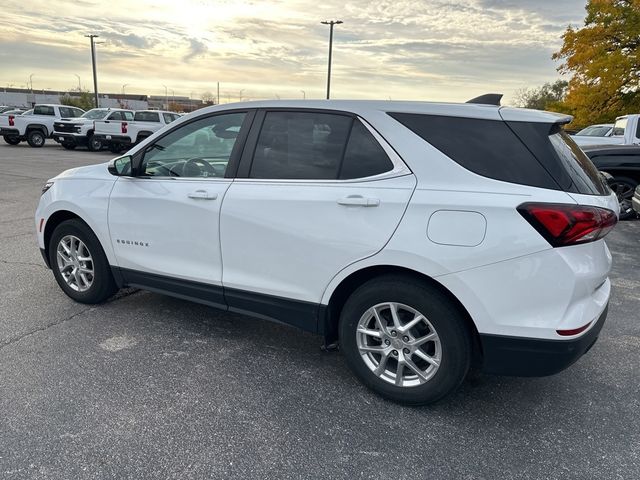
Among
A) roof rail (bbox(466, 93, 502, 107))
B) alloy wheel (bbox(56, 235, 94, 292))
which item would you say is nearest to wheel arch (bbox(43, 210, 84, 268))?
alloy wheel (bbox(56, 235, 94, 292))

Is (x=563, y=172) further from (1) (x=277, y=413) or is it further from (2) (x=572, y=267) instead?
(1) (x=277, y=413)

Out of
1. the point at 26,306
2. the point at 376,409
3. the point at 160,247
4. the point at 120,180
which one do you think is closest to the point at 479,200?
the point at 376,409

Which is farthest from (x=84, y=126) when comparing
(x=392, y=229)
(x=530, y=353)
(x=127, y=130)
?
(x=530, y=353)

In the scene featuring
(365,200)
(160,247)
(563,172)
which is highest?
(563,172)

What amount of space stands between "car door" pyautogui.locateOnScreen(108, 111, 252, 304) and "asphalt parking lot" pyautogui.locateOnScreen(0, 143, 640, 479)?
19.7 inches

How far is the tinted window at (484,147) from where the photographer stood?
254cm

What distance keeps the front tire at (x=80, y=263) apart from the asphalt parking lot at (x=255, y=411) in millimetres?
199


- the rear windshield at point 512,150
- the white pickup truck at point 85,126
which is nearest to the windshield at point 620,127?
the rear windshield at point 512,150

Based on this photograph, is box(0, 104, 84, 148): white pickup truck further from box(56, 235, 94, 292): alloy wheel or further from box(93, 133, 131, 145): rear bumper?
box(56, 235, 94, 292): alloy wheel

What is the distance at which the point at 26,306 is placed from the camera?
419 centimetres

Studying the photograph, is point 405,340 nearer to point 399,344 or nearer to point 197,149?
point 399,344

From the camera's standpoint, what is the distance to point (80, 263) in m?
4.19

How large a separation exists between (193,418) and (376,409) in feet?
3.39

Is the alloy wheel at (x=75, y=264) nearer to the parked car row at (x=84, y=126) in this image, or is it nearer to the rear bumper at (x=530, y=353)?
the rear bumper at (x=530, y=353)
